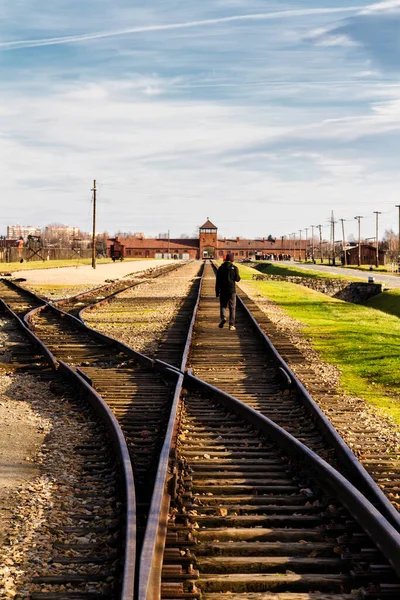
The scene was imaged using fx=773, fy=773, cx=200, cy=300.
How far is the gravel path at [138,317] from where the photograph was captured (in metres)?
16.9

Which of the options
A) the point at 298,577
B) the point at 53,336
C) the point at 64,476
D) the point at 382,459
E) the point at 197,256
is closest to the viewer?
the point at 298,577

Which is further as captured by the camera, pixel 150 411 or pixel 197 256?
pixel 197 256

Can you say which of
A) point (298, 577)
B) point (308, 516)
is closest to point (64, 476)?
point (308, 516)

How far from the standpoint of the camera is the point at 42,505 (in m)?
5.94

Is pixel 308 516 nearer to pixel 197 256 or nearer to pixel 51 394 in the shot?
pixel 51 394

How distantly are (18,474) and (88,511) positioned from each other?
1250mm

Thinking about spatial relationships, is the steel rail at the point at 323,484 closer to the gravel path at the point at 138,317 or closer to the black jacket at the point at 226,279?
the gravel path at the point at 138,317

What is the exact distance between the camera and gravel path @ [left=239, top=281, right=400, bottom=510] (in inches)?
319

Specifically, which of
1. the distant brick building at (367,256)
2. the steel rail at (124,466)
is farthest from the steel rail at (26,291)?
the distant brick building at (367,256)

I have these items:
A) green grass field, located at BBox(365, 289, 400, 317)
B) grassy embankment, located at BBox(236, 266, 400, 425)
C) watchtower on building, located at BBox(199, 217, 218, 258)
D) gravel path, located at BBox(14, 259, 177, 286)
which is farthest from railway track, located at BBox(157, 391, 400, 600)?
watchtower on building, located at BBox(199, 217, 218, 258)

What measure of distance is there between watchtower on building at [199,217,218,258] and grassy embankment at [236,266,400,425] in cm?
16710

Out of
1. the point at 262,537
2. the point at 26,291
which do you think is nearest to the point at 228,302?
the point at 262,537

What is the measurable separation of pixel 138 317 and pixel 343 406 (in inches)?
503

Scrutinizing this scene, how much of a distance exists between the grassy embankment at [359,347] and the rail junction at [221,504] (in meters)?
1.58
